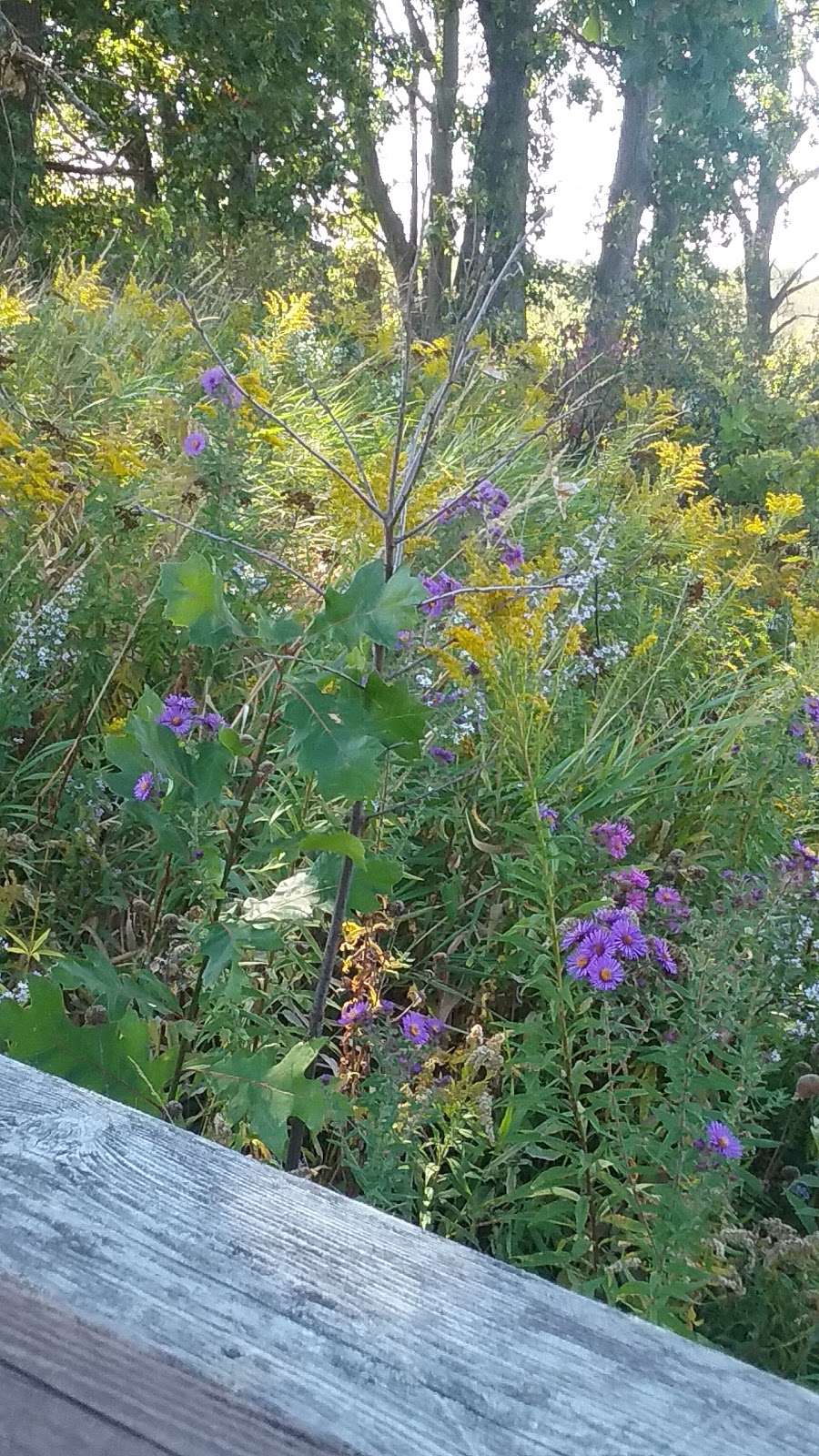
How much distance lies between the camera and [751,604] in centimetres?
370

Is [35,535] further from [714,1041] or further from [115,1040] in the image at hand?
[714,1041]

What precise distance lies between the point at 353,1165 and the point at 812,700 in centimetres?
139

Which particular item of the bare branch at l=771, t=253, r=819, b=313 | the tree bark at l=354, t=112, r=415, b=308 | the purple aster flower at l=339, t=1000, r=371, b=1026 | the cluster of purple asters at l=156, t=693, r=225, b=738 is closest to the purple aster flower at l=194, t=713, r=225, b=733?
the cluster of purple asters at l=156, t=693, r=225, b=738

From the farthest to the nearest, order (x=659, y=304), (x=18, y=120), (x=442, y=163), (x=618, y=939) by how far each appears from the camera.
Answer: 1. (x=442, y=163)
2. (x=18, y=120)
3. (x=659, y=304)
4. (x=618, y=939)

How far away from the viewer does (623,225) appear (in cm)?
943

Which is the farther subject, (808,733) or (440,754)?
(808,733)

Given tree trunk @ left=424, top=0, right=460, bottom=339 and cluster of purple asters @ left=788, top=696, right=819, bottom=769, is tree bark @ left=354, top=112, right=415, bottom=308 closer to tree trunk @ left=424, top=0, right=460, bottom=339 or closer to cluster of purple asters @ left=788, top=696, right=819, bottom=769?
tree trunk @ left=424, top=0, right=460, bottom=339

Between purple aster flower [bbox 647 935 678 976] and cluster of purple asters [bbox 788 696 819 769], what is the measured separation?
724 millimetres

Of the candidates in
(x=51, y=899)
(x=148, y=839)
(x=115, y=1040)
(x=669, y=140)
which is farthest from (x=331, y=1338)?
(x=669, y=140)

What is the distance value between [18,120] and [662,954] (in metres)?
9.39

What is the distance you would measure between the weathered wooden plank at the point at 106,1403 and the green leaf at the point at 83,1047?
695 millimetres

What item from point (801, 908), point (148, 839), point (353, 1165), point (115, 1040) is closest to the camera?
point (115, 1040)

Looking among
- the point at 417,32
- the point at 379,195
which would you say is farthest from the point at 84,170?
the point at 417,32

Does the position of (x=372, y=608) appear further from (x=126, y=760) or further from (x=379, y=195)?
(x=379, y=195)
